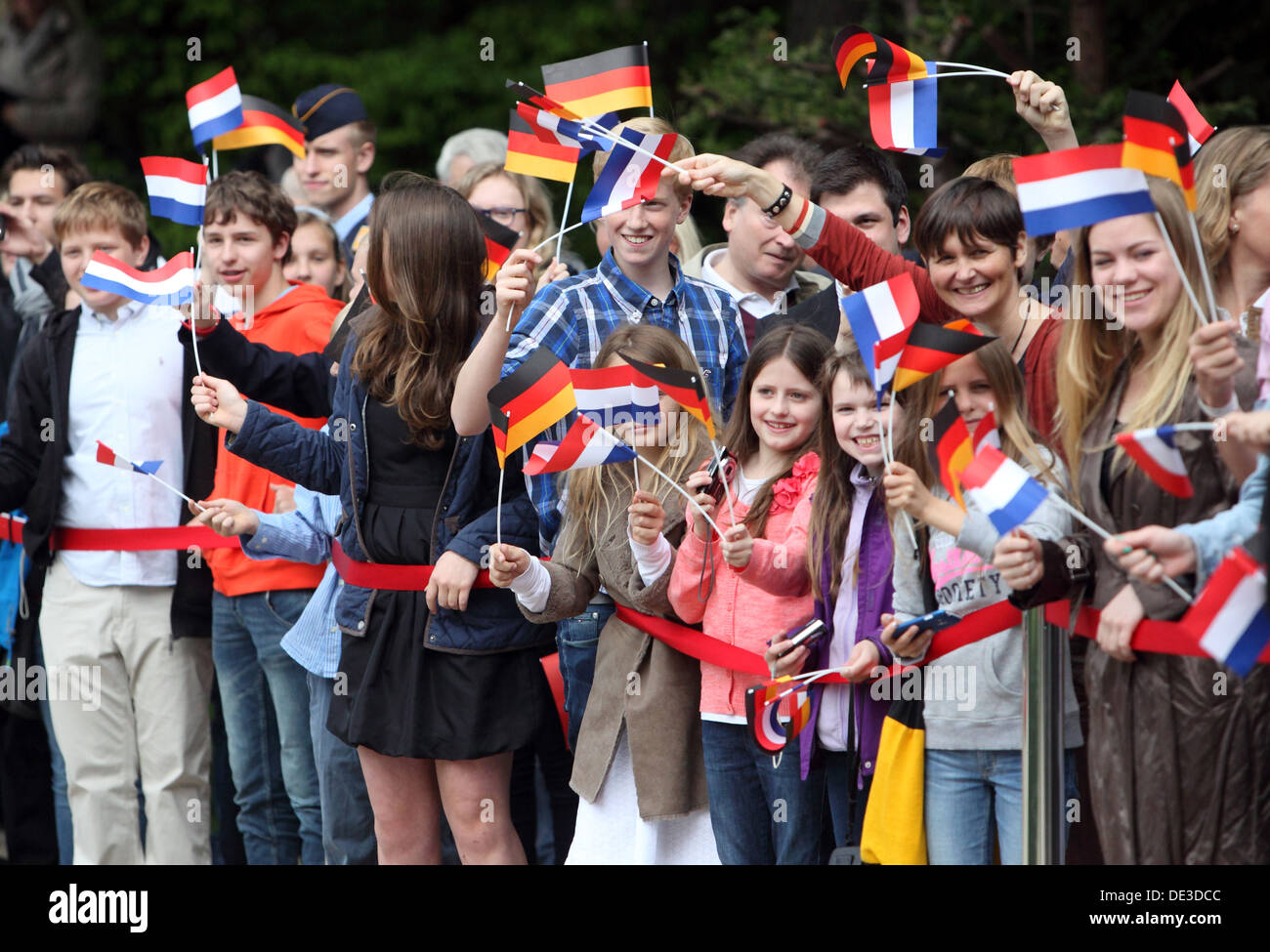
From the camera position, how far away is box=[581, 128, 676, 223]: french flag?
3883mm

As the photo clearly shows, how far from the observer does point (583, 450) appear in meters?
3.85

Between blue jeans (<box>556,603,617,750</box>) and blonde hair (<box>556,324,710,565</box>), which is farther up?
blonde hair (<box>556,324,710,565</box>)

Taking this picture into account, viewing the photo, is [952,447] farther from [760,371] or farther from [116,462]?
[116,462]

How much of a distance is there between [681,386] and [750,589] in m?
0.57

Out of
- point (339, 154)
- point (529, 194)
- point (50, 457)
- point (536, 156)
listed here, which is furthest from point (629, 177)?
point (339, 154)

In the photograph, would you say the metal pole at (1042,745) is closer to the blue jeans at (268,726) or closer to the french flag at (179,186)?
the blue jeans at (268,726)

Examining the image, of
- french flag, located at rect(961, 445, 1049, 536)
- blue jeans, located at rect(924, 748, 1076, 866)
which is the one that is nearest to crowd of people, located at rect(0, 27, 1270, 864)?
blue jeans, located at rect(924, 748, 1076, 866)

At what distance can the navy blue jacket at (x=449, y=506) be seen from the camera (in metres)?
4.21

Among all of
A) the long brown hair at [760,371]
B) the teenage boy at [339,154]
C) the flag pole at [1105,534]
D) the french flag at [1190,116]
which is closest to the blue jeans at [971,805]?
the flag pole at [1105,534]

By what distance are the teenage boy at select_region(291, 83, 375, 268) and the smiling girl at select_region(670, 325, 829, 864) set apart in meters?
2.67

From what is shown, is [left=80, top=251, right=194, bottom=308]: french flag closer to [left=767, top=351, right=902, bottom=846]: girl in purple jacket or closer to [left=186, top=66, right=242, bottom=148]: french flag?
[left=186, top=66, right=242, bottom=148]: french flag

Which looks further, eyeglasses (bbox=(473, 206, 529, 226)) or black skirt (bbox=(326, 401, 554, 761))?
eyeglasses (bbox=(473, 206, 529, 226))

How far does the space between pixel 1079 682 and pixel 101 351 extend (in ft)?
10.6

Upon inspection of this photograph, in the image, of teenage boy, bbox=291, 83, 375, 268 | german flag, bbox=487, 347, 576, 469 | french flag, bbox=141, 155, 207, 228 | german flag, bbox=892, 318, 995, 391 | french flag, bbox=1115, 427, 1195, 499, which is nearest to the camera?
french flag, bbox=1115, 427, 1195, 499
